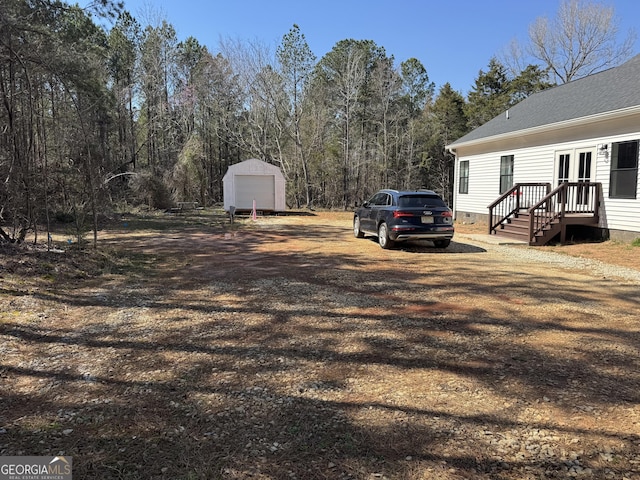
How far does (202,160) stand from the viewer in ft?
118

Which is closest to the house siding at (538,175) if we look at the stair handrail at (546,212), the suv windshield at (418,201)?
the stair handrail at (546,212)

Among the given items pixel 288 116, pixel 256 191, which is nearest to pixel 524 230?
pixel 256 191

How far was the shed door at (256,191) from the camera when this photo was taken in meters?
24.6

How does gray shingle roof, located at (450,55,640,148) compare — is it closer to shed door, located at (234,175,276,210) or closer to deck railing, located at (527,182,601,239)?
deck railing, located at (527,182,601,239)

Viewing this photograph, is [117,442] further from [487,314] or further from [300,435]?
[487,314]

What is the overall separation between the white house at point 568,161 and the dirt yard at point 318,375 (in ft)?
17.3

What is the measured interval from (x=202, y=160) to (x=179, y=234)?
22.8 meters

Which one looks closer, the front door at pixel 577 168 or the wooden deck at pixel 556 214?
the wooden deck at pixel 556 214

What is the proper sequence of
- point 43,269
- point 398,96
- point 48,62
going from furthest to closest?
point 398,96 < point 48,62 < point 43,269

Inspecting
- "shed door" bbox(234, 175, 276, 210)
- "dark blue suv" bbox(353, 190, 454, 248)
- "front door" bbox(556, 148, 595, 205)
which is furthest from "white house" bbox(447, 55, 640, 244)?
"shed door" bbox(234, 175, 276, 210)

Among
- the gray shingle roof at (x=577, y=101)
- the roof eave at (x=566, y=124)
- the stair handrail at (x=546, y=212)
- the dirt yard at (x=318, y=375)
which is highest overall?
the gray shingle roof at (x=577, y=101)

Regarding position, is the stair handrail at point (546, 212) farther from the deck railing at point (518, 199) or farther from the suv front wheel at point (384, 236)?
the suv front wheel at point (384, 236)

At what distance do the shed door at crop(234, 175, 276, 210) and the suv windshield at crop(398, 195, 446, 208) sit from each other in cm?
1505

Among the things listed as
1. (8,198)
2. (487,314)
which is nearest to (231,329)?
(487,314)
